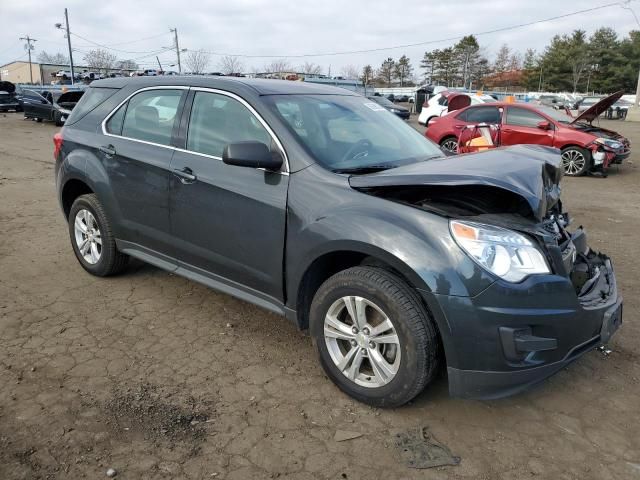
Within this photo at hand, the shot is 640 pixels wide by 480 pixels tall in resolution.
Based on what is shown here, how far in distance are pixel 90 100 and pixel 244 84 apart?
1.88 metres

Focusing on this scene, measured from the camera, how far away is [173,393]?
9.79ft

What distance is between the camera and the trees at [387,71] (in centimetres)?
9706

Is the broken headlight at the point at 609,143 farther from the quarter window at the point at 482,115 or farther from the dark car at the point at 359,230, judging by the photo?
the dark car at the point at 359,230

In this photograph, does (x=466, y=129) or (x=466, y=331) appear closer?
(x=466, y=331)

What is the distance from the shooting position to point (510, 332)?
240cm

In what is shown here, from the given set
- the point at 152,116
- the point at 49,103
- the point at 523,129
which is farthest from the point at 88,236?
the point at 49,103

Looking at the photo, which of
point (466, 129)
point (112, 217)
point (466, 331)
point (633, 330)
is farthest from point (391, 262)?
point (466, 129)

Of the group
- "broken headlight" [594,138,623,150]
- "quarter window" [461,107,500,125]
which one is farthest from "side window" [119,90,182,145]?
"broken headlight" [594,138,623,150]

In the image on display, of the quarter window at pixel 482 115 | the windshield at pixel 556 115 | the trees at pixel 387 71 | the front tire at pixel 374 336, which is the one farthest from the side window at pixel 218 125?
the trees at pixel 387 71

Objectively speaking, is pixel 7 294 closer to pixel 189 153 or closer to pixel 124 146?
pixel 124 146

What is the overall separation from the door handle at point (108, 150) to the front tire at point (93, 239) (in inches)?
17.7

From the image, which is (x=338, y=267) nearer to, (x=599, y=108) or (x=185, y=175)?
(x=185, y=175)

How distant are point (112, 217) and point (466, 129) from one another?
908 cm

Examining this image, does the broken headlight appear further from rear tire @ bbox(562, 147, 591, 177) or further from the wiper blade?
the wiper blade
